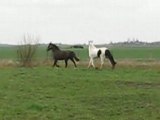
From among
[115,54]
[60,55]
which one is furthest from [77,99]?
[115,54]

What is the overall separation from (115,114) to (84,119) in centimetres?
115

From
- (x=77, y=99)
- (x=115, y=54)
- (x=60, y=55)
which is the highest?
(x=60, y=55)

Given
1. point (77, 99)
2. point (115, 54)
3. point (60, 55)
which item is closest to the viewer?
point (77, 99)

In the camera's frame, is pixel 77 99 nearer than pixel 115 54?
Yes

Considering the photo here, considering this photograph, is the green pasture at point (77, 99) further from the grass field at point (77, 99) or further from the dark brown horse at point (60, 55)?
the dark brown horse at point (60, 55)

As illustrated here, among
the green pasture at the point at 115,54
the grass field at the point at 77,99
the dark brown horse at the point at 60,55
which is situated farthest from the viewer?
the green pasture at the point at 115,54

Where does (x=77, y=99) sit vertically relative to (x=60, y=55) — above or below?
below

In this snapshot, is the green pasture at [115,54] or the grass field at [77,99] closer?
the grass field at [77,99]

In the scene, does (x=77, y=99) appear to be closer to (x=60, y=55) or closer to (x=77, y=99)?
(x=77, y=99)

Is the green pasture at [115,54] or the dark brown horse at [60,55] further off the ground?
the dark brown horse at [60,55]

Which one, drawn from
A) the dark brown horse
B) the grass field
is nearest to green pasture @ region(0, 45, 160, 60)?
the dark brown horse

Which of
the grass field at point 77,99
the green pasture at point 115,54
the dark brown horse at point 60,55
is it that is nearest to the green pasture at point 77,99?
the grass field at point 77,99

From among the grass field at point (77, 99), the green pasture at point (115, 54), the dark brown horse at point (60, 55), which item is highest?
the dark brown horse at point (60, 55)

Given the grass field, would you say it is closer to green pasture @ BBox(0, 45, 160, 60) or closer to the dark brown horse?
the dark brown horse
